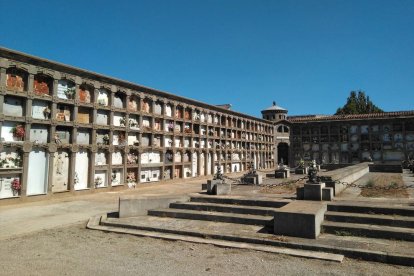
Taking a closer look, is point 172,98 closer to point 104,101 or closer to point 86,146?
point 104,101

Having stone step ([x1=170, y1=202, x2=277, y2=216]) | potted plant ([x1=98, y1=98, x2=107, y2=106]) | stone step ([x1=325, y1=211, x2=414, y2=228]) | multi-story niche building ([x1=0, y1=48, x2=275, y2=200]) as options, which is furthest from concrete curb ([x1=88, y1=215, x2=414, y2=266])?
potted plant ([x1=98, y1=98, x2=107, y2=106])

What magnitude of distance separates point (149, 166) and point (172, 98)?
571cm

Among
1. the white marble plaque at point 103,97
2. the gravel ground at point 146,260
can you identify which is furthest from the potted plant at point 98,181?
the gravel ground at point 146,260

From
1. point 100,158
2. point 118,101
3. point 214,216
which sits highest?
point 118,101

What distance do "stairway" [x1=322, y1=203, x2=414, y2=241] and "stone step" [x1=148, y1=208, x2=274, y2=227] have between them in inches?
60.6

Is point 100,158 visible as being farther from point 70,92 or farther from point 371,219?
point 371,219

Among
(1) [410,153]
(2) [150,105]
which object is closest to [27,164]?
(2) [150,105]

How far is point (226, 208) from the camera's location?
9211 mm

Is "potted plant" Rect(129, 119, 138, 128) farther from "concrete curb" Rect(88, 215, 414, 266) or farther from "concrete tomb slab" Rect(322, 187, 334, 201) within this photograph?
"concrete tomb slab" Rect(322, 187, 334, 201)

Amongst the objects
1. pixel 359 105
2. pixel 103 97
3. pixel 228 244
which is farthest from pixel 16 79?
pixel 359 105

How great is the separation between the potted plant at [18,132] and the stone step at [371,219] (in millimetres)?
13260

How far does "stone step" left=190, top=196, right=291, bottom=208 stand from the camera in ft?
29.1

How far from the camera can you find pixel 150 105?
21.9m

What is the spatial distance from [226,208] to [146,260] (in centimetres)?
364
